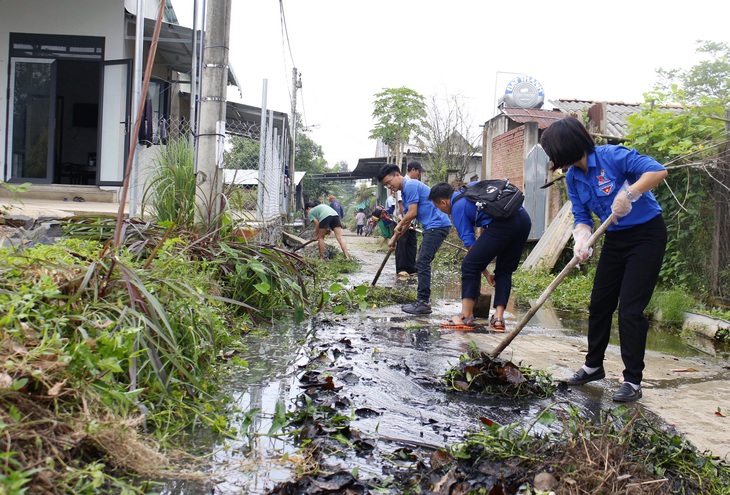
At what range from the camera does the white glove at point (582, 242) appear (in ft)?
13.6

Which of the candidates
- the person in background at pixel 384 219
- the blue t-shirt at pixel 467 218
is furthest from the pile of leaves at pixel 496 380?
the person in background at pixel 384 219

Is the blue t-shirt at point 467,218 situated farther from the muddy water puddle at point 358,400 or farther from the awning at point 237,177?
the awning at point 237,177

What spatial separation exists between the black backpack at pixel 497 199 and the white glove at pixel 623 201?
2.17 meters

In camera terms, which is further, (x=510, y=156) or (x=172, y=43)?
(x=510, y=156)

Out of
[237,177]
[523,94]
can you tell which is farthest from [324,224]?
[523,94]

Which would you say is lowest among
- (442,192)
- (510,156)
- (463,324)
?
(463,324)

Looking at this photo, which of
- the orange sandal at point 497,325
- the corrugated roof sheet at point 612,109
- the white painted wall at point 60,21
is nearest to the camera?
the orange sandal at point 497,325

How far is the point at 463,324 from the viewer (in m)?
6.20

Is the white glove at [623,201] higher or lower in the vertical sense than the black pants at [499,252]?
higher

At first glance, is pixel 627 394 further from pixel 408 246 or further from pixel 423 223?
pixel 408 246

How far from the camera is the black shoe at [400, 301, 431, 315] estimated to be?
700cm

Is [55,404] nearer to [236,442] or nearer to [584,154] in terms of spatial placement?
[236,442]

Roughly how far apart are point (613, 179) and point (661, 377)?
61.6 inches

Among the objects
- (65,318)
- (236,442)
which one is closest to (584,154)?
(236,442)
